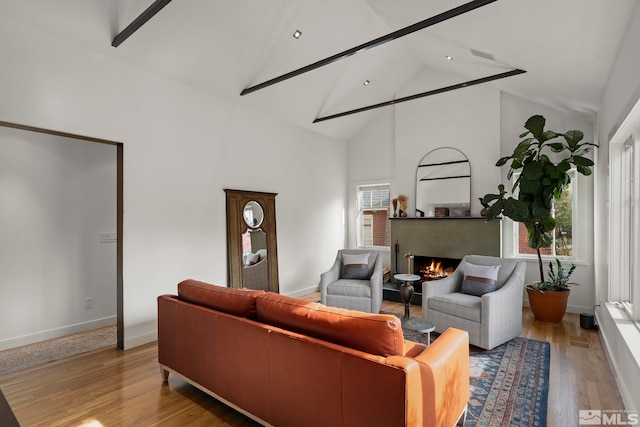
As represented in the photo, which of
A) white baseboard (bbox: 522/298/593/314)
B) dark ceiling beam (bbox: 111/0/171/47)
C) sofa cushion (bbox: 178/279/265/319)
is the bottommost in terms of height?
white baseboard (bbox: 522/298/593/314)

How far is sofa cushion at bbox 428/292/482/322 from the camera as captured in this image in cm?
355

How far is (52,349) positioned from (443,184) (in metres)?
5.91

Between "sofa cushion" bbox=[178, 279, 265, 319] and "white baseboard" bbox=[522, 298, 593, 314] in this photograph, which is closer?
"sofa cushion" bbox=[178, 279, 265, 319]

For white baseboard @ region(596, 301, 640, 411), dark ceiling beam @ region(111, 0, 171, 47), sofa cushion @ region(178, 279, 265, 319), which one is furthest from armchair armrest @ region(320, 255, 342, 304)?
dark ceiling beam @ region(111, 0, 171, 47)

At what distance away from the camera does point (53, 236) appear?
419 cm

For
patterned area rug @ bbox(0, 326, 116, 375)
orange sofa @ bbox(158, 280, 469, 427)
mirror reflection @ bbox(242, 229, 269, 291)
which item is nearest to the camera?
orange sofa @ bbox(158, 280, 469, 427)

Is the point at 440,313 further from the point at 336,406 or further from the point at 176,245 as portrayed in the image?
the point at 176,245

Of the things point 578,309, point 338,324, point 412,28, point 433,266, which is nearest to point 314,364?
point 338,324

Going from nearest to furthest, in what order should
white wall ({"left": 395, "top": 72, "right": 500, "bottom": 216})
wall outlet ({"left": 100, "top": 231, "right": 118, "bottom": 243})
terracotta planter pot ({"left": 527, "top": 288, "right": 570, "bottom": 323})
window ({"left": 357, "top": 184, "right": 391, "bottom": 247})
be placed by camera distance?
terracotta planter pot ({"left": 527, "top": 288, "right": 570, "bottom": 323})
wall outlet ({"left": 100, "top": 231, "right": 118, "bottom": 243})
white wall ({"left": 395, "top": 72, "right": 500, "bottom": 216})
window ({"left": 357, "top": 184, "right": 391, "bottom": 247})

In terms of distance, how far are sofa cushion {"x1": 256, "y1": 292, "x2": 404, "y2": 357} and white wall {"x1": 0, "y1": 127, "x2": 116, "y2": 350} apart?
11.2 feet

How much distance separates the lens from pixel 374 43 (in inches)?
143

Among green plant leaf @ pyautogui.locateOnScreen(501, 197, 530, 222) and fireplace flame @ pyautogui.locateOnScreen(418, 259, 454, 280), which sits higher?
green plant leaf @ pyautogui.locateOnScreen(501, 197, 530, 222)

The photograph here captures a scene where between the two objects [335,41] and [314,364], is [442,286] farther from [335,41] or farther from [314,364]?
[335,41]

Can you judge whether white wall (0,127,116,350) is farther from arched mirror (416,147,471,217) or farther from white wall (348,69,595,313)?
arched mirror (416,147,471,217)
